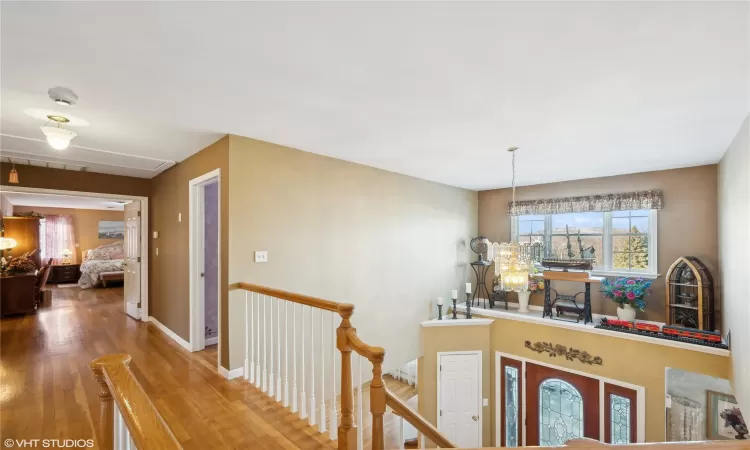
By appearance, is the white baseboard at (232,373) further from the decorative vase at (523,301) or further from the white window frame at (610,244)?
the white window frame at (610,244)

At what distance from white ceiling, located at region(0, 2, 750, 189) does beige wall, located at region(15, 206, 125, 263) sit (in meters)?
7.77

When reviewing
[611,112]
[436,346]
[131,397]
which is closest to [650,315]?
[436,346]

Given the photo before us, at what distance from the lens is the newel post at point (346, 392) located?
186 centimetres

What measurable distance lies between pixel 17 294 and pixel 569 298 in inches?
346

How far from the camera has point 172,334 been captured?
13.0 ft

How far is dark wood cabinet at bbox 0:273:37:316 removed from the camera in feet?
16.1

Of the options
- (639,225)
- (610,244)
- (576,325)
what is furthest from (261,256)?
(639,225)

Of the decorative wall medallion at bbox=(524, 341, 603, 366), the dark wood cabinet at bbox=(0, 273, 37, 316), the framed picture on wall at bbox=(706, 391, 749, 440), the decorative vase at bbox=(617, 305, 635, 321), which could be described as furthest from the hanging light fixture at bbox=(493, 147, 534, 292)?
the dark wood cabinet at bbox=(0, 273, 37, 316)

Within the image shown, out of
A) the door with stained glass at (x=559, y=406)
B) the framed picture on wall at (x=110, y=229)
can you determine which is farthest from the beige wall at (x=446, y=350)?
the framed picture on wall at (x=110, y=229)

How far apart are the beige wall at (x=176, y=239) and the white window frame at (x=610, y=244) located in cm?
512

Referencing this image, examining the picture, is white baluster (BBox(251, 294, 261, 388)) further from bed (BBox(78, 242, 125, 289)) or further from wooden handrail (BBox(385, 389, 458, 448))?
bed (BBox(78, 242, 125, 289))

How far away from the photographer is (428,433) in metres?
1.84

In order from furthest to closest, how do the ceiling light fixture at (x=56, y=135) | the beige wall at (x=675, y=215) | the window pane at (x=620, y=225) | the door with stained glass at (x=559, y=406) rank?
the window pane at (x=620, y=225)
the door with stained glass at (x=559, y=406)
the beige wall at (x=675, y=215)
the ceiling light fixture at (x=56, y=135)

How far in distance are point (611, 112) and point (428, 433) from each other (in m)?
2.70
